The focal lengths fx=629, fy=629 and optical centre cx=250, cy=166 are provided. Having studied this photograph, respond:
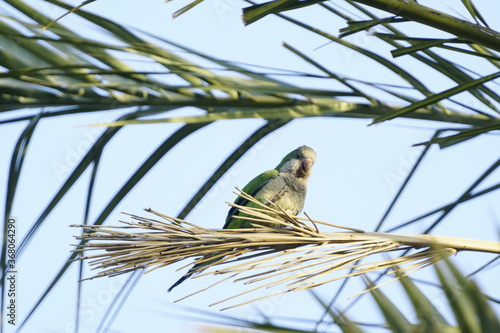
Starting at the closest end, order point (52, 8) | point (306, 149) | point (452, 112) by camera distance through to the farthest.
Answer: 1. point (52, 8)
2. point (452, 112)
3. point (306, 149)

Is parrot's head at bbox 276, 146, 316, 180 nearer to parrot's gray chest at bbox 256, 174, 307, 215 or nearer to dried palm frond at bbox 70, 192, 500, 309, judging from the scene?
parrot's gray chest at bbox 256, 174, 307, 215

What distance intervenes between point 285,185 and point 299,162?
1.10 ft

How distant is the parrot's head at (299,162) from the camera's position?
12.9ft

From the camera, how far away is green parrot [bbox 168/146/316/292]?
3629mm

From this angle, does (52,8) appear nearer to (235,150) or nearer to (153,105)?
(153,105)

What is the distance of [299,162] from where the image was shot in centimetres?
398

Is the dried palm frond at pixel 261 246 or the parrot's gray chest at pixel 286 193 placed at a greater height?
the parrot's gray chest at pixel 286 193

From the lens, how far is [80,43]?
1.70 meters

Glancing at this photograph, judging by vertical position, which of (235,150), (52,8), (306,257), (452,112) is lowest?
(306,257)

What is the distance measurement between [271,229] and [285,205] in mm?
1997

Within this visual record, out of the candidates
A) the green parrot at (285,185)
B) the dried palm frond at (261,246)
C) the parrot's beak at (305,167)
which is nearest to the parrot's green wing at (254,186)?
the green parrot at (285,185)

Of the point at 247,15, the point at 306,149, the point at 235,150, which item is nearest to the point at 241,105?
the point at 235,150

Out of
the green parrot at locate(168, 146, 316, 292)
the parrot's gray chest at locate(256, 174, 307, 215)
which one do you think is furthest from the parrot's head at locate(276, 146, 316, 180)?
the parrot's gray chest at locate(256, 174, 307, 215)

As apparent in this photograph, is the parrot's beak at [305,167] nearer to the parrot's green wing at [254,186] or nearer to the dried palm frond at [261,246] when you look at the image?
the parrot's green wing at [254,186]
